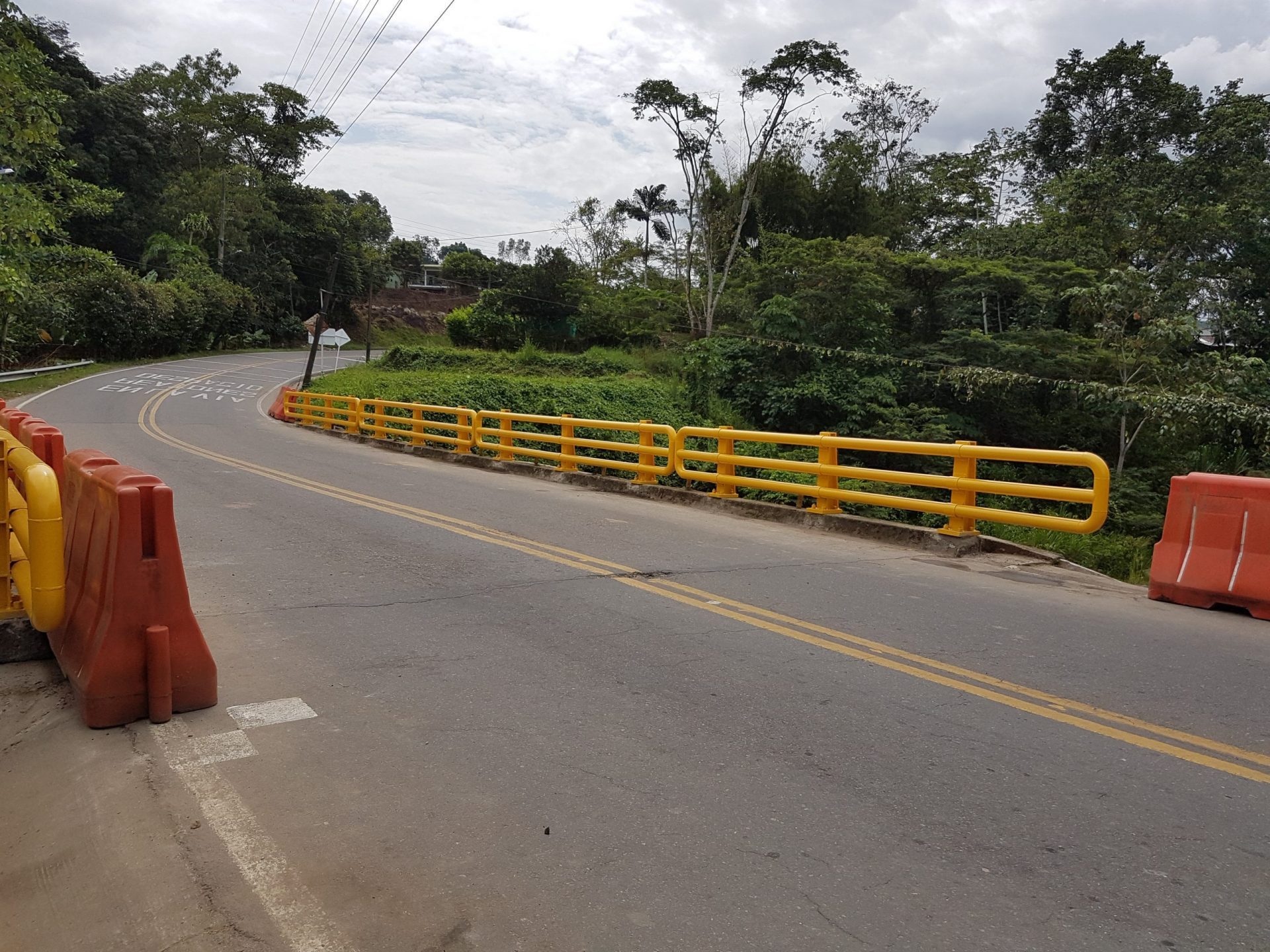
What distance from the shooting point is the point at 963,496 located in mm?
9328

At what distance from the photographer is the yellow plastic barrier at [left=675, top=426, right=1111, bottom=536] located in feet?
25.9

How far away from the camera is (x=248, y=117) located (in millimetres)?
79125

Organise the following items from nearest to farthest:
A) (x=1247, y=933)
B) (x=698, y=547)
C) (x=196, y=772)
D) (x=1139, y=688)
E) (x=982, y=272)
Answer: (x=1247, y=933)
(x=196, y=772)
(x=1139, y=688)
(x=698, y=547)
(x=982, y=272)

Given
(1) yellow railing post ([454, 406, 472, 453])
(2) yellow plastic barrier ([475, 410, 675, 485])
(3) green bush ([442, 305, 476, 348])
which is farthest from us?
(3) green bush ([442, 305, 476, 348])

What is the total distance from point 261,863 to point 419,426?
18318mm

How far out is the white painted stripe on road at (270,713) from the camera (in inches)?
175

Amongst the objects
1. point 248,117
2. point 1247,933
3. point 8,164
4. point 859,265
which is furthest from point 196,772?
point 248,117

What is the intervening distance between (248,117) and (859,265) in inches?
2669

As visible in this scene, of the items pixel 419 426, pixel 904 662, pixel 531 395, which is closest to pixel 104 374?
pixel 531 395

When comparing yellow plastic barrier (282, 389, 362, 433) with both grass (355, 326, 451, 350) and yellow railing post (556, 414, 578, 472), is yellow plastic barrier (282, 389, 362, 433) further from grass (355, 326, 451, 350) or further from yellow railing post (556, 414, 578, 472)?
grass (355, 326, 451, 350)

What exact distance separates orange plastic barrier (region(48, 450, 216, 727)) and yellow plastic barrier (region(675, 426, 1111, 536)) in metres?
6.48

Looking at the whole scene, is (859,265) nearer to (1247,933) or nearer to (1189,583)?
(1189,583)

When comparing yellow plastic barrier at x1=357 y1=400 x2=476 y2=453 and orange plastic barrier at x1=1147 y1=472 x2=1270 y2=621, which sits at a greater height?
orange plastic barrier at x1=1147 y1=472 x2=1270 y2=621

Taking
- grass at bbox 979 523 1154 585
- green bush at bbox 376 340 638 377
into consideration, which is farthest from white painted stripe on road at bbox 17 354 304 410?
grass at bbox 979 523 1154 585
